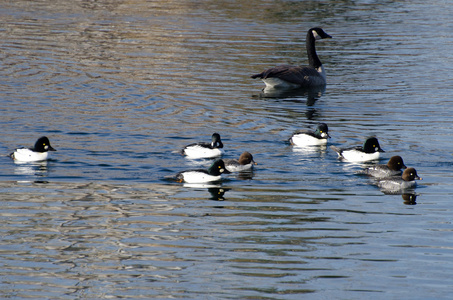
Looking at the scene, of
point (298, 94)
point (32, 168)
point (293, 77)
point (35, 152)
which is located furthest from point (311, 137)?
point (293, 77)

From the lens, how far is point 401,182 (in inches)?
651

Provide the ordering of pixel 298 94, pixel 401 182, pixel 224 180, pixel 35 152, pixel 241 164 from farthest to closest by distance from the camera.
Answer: pixel 298 94 → pixel 35 152 → pixel 241 164 → pixel 224 180 → pixel 401 182

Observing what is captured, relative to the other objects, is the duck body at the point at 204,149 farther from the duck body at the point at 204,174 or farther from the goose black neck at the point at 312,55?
the goose black neck at the point at 312,55

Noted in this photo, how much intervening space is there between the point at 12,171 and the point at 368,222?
8.42 m

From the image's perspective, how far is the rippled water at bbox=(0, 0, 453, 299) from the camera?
11.3 meters

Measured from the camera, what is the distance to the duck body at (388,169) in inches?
681

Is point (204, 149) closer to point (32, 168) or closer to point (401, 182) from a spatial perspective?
point (32, 168)

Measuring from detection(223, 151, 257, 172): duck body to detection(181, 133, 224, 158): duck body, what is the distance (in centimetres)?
95

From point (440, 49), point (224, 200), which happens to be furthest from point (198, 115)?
point (440, 49)

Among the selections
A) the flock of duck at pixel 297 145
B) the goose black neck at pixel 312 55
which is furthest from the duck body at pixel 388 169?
the goose black neck at pixel 312 55

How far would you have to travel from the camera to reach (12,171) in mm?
17375

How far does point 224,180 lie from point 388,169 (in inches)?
151

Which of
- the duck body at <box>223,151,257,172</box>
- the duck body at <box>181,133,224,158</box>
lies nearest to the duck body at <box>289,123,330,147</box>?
the duck body at <box>181,133,224,158</box>

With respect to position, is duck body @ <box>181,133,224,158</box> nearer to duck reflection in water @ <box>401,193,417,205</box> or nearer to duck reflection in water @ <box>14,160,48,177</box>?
duck reflection in water @ <box>14,160,48,177</box>
